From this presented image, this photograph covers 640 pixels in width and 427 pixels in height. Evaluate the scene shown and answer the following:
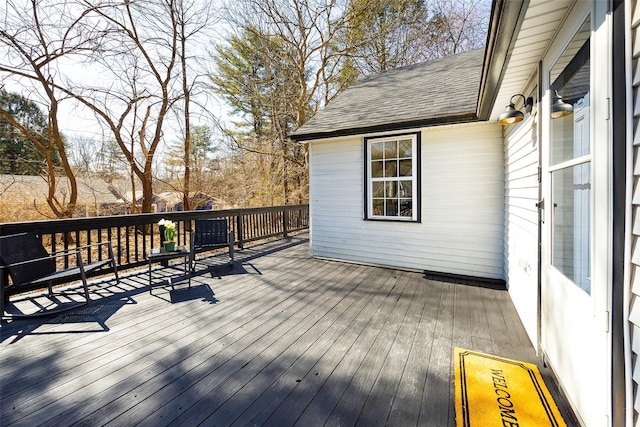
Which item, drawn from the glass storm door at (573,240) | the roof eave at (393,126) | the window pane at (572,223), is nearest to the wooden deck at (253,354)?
the glass storm door at (573,240)

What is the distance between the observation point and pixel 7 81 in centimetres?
669

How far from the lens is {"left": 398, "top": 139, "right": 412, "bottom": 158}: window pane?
4727 millimetres

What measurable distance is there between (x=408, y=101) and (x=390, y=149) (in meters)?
0.99

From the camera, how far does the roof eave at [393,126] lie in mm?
3939

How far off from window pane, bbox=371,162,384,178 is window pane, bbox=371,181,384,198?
0.13 metres

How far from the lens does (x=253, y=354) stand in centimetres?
228

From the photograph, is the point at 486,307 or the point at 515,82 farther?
the point at 486,307

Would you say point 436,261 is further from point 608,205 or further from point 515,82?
point 608,205

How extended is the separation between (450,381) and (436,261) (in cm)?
278

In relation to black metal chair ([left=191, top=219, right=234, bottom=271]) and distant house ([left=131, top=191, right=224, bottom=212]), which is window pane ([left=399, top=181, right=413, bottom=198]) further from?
distant house ([left=131, top=191, right=224, bottom=212])

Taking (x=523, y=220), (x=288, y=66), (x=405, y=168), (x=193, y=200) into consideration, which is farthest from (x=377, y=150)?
(x=193, y=200)

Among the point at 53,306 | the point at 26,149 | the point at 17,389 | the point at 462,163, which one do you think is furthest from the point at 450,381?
the point at 26,149

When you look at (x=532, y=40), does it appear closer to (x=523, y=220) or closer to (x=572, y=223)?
(x=572, y=223)

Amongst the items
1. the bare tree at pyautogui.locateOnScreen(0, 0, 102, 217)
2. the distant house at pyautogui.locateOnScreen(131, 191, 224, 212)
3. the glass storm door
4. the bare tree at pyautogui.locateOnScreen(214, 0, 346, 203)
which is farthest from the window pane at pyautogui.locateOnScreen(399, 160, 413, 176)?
the distant house at pyautogui.locateOnScreen(131, 191, 224, 212)
